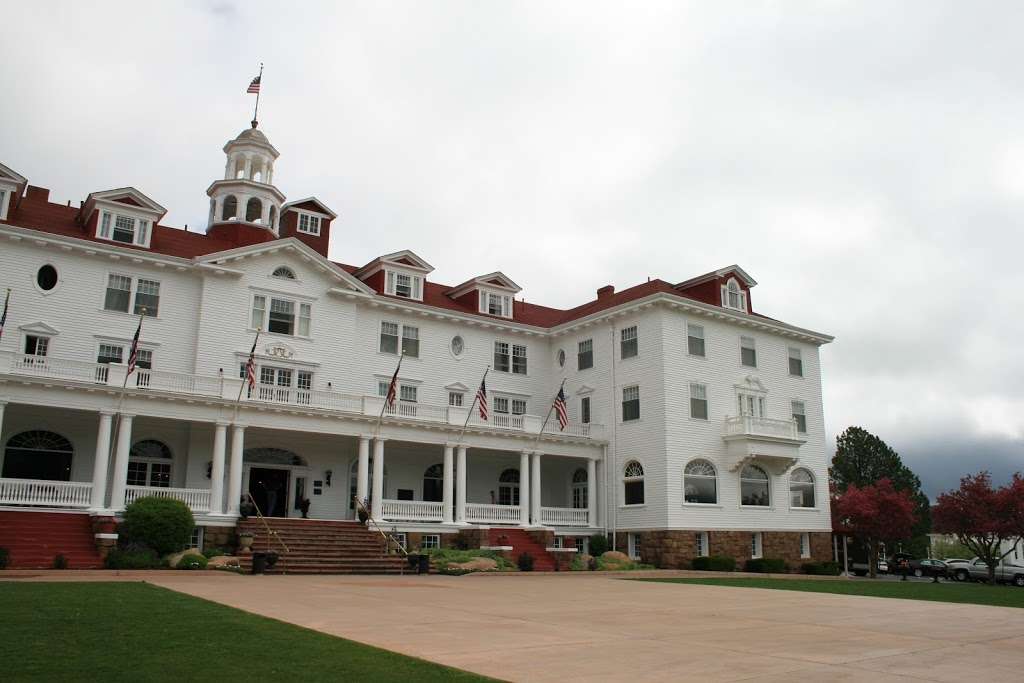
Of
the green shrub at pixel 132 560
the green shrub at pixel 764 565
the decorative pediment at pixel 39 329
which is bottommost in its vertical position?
the green shrub at pixel 764 565

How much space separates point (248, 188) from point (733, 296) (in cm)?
2407

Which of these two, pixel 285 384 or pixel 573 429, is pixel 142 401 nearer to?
pixel 285 384

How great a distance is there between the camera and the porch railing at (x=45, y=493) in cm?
2739

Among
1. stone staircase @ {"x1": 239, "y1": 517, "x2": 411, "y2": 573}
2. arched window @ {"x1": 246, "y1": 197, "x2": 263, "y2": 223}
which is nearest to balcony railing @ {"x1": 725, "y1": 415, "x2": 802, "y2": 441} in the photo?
stone staircase @ {"x1": 239, "y1": 517, "x2": 411, "y2": 573}

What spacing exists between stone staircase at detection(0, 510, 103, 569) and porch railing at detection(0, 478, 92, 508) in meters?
0.49

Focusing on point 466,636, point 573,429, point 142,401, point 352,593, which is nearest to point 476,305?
point 573,429

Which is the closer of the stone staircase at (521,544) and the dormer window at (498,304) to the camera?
the stone staircase at (521,544)

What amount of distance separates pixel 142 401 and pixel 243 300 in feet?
22.6

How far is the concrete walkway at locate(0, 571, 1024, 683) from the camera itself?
9.18 meters

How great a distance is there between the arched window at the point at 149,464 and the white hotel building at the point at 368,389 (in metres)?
0.08

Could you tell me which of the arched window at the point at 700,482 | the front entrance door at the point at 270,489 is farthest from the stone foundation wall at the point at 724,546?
the front entrance door at the point at 270,489

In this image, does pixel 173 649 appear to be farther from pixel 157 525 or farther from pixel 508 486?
pixel 508 486

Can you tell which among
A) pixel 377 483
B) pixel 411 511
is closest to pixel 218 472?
pixel 377 483

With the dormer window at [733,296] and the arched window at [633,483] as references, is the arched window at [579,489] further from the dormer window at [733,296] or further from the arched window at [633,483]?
the dormer window at [733,296]
